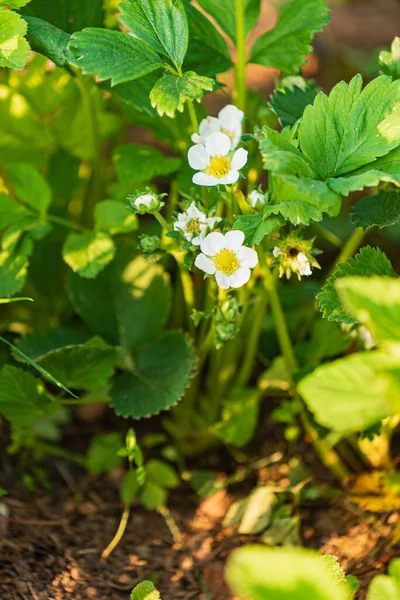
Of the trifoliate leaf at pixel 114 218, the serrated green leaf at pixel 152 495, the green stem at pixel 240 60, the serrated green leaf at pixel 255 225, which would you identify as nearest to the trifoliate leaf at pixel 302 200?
the serrated green leaf at pixel 255 225

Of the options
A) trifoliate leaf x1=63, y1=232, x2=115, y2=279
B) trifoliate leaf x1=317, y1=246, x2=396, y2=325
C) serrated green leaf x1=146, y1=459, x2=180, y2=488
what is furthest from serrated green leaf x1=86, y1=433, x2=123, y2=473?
trifoliate leaf x1=317, y1=246, x2=396, y2=325

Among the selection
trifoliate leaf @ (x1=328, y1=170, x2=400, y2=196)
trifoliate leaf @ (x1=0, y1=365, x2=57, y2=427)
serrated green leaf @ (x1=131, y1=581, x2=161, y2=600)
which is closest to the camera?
trifoliate leaf @ (x1=328, y1=170, x2=400, y2=196)

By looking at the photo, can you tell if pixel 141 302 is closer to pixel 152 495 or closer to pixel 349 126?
pixel 152 495

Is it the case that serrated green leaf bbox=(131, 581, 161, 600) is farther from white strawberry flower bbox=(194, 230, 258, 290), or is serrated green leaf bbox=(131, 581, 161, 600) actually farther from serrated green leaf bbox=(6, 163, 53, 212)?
serrated green leaf bbox=(6, 163, 53, 212)

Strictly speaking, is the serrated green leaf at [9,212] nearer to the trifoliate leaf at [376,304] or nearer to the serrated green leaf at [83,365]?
the serrated green leaf at [83,365]

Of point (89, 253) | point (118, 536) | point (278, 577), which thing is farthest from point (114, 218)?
point (278, 577)
